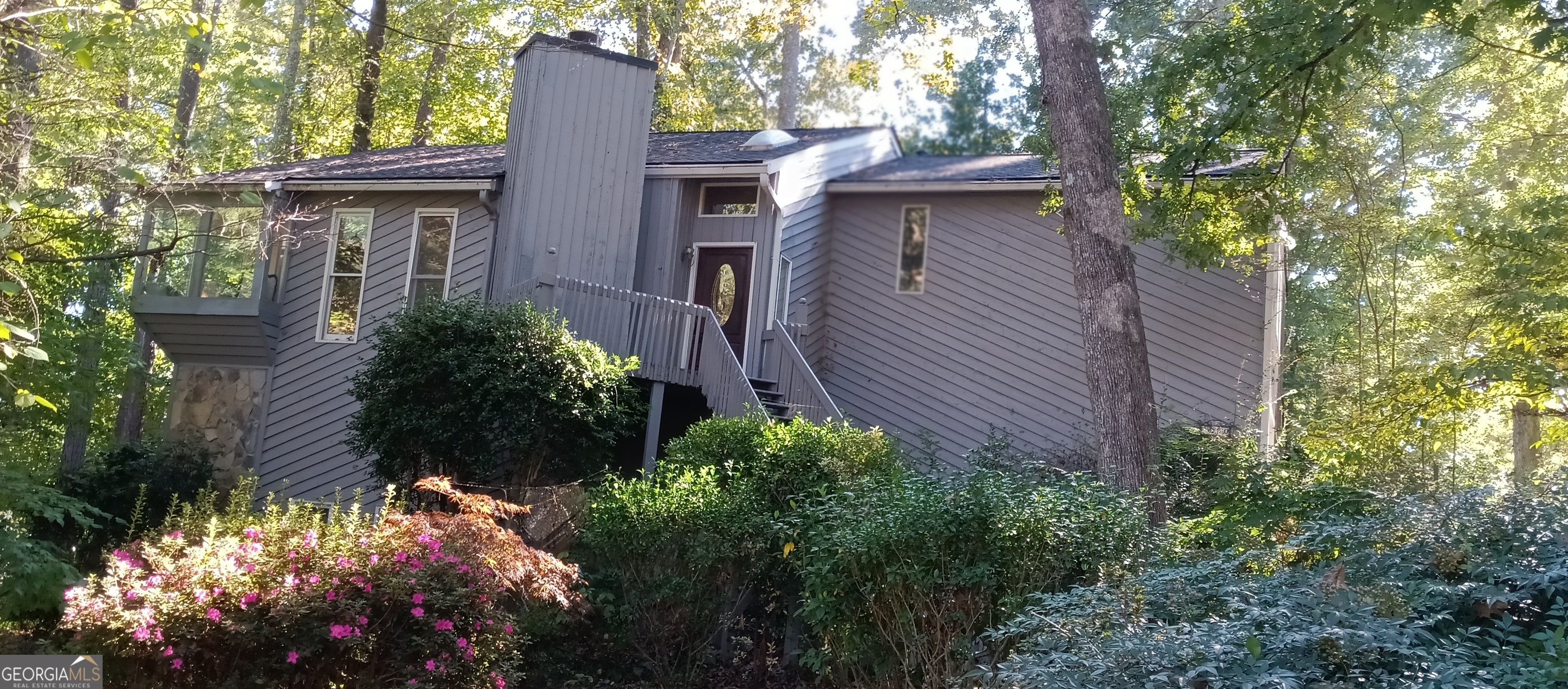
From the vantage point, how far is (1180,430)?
11578mm

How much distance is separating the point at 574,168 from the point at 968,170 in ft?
17.1

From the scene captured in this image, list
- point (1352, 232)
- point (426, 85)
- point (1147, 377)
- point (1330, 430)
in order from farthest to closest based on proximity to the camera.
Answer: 1. point (426, 85)
2. point (1352, 232)
3. point (1330, 430)
4. point (1147, 377)

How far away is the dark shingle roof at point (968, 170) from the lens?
1305 cm

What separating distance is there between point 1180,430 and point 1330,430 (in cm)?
160

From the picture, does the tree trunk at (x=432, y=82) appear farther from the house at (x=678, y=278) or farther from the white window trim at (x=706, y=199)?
the white window trim at (x=706, y=199)

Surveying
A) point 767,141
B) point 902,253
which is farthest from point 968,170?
point 767,141

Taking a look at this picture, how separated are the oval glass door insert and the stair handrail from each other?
3.67 ft

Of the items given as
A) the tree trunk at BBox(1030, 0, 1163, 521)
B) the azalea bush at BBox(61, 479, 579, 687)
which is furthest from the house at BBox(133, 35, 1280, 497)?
the azalea bush at BBox(61, 479, 579, 687)

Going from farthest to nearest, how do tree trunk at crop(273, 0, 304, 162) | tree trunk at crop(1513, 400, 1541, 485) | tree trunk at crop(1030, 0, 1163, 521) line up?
tree trunk at crop(273, 0, 304, 162)
tree trunk at crop(1513, 400, 1541, 485)
tree trunk at crop(1030, 0, 1163, 521)

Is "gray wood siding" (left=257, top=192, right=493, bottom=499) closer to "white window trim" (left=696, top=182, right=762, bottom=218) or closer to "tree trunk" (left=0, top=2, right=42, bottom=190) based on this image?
"white window trim" (left=696, top=182, right=762, bottom=218)

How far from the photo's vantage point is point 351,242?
13.3m

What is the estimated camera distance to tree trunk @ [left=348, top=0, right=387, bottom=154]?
20562 mm

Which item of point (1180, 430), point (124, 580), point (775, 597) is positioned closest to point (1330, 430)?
point (1180, 430)

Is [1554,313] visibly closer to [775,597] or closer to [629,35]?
[775,597]
